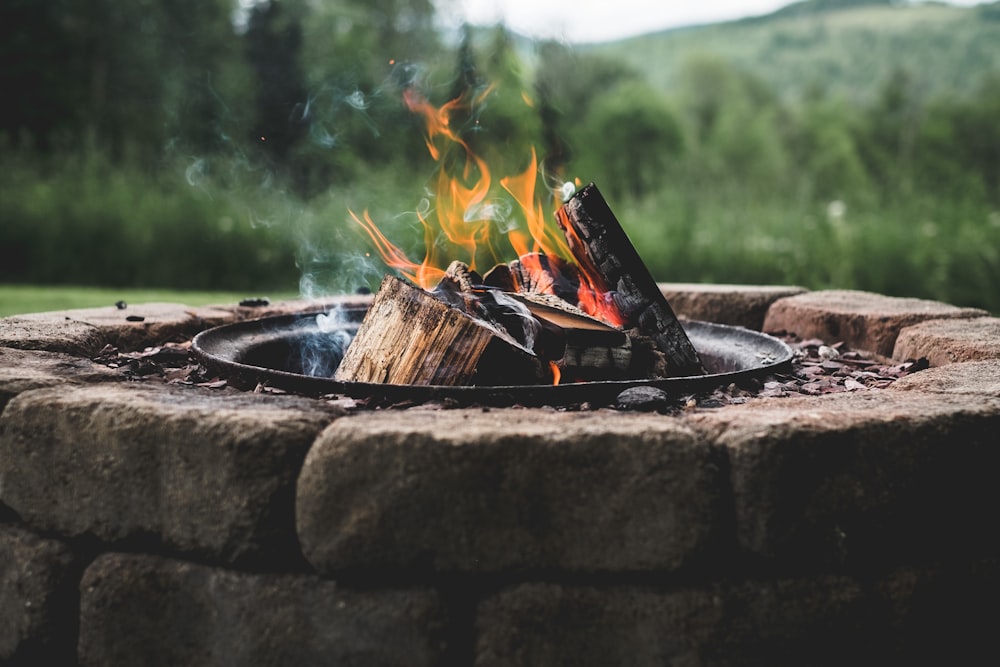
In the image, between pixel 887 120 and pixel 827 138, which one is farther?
pixel 887 120

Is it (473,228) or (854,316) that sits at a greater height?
(473,228)

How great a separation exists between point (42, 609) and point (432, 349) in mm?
1070

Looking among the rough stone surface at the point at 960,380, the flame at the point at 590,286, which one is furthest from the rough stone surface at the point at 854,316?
the flame at the point at 590,286

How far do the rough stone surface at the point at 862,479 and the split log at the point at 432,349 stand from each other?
606 millimetres

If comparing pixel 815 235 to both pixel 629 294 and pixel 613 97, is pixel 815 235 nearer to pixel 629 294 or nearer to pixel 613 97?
pixel 629 294

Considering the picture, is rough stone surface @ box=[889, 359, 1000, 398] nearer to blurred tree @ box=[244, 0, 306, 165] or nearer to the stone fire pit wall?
the stone fire pit wall

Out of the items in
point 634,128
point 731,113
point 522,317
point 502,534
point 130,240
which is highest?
point 731,113

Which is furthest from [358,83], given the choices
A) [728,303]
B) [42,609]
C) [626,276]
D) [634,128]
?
[634,128]

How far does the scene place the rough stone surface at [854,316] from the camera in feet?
9.47

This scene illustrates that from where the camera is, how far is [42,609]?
69.8 inches

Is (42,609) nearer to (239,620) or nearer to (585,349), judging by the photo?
(239,620)

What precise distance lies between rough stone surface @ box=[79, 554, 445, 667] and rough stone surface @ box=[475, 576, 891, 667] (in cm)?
14

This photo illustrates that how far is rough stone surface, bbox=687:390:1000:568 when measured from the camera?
5.08 ft

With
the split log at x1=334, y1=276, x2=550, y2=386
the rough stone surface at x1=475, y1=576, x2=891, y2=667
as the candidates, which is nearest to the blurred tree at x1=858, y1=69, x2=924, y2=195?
the split log at x1=334, y1=276, x2=550, y2=386
